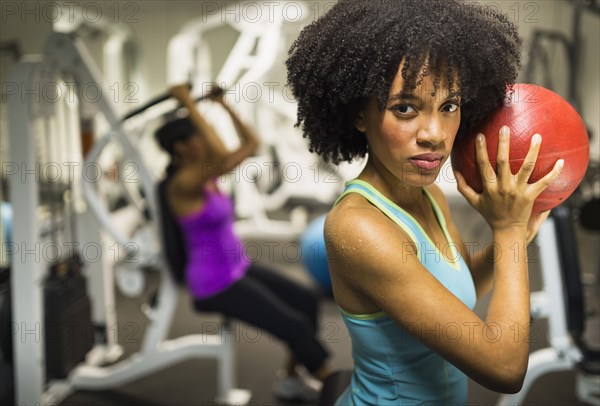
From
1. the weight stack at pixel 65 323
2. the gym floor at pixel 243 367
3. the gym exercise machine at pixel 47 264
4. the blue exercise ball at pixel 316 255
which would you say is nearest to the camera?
the gym exercise machine at pixel 47 264

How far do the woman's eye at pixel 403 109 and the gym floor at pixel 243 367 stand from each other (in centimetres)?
102

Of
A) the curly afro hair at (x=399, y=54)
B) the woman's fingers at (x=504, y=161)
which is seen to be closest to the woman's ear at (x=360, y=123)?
the curly afro hair at (x=399, y=54)

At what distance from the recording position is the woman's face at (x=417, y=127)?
2.86 ft

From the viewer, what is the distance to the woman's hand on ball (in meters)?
0.88

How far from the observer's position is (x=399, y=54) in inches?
34.1

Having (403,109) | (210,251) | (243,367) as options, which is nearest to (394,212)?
(403,109)

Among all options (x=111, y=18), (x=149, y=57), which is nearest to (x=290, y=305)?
(x=111, y=18)

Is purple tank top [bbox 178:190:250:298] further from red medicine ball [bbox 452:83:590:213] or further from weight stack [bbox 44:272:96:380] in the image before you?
red medicine ball [bbox 452:83:590:213]

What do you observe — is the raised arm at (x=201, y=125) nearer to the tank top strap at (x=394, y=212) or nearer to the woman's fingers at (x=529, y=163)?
the tank top strap at (x=394, y=212)

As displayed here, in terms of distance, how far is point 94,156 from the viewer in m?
→ 2.29

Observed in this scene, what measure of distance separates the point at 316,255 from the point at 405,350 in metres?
2.13

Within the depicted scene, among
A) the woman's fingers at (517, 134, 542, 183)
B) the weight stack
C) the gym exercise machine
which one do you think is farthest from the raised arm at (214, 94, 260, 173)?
the woman's fingers at (517, 134, 542, 183)

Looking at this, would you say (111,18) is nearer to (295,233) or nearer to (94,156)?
(295,233)

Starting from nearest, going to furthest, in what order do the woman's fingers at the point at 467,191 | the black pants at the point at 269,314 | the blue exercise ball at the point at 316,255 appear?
1. the woman's fingers at the point at 467,191
2. the black pants at the point at 269,314
3. the blue exercise ball at the point at 316,255
